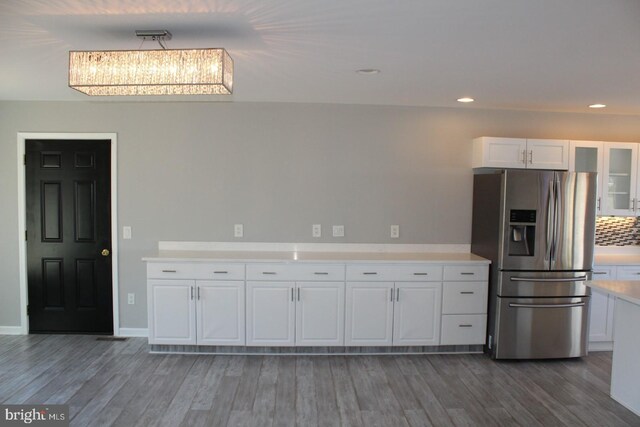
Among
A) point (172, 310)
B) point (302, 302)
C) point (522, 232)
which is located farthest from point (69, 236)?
point (522, 232)

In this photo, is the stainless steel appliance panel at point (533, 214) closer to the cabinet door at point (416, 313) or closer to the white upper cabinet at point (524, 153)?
the white upper cabinet at point (524, 153)

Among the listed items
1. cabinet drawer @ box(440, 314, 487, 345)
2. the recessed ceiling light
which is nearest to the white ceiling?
the recessed ceiling light

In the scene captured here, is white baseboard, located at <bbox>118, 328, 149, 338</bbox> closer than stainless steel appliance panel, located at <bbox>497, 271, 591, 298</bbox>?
No

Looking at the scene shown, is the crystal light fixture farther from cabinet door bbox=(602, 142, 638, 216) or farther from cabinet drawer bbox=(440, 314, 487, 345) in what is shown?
cabinet door bbox=(602, 142, 638, 216)

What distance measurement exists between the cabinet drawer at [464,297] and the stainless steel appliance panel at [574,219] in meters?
0.68

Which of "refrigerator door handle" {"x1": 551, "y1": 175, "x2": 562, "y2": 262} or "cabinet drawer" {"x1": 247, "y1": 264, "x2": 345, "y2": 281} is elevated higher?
"refrigerator door handle" {"x1": 551, "y1": 175, "x2": 562, "y2": 262}

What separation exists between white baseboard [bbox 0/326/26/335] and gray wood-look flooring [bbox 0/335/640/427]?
0.16m

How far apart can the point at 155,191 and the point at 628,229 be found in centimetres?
514

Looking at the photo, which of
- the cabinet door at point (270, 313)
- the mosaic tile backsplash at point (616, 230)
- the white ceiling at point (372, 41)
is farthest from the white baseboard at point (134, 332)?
the mosaic tile backsplash at point (616, 230)

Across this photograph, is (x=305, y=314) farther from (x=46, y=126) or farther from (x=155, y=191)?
(x=46, y=126)

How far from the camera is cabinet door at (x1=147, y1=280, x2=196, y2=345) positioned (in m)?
3.90

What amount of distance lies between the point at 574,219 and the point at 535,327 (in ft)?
3.47

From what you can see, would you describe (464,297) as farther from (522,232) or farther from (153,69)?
(153,69)

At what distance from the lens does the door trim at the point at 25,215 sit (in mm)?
4285
